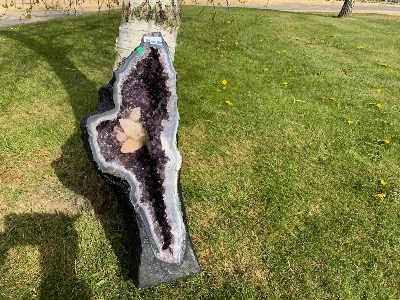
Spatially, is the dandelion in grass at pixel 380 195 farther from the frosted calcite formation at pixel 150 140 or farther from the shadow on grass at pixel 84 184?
the shadow on grass at pixel 84 184

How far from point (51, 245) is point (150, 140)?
56.2 inches

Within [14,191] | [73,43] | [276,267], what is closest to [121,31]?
[14,191]

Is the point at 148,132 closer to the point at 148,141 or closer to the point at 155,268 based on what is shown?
the point at 148,141

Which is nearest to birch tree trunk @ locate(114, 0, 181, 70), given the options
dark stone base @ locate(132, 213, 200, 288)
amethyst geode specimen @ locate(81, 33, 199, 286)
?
amethyst geode specimen @ locate(81, 33, 199, 286)

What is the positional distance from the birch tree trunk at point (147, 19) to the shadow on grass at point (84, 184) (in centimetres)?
156

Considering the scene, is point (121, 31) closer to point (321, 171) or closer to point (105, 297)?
point (105, 297)

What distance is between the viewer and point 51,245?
11.6 feet

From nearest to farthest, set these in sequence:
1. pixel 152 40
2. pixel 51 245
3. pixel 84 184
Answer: pixel 152 40 < pixel 51 245 < pixel 84 184

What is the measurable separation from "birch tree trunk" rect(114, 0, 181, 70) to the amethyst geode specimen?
60cm

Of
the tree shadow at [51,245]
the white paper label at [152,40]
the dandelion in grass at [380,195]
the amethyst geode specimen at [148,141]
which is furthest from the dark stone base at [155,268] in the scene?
the dandelion in grass at [380,195]

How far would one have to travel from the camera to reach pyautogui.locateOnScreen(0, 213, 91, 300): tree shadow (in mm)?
3188

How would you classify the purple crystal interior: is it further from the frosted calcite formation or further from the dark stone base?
the dark stone base

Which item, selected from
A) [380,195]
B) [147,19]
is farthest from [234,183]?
[147,19]

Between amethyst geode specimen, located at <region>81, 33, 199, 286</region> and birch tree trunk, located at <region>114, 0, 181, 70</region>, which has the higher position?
birch tree trunk, located at <region>114, 0, 181, 70</region>
